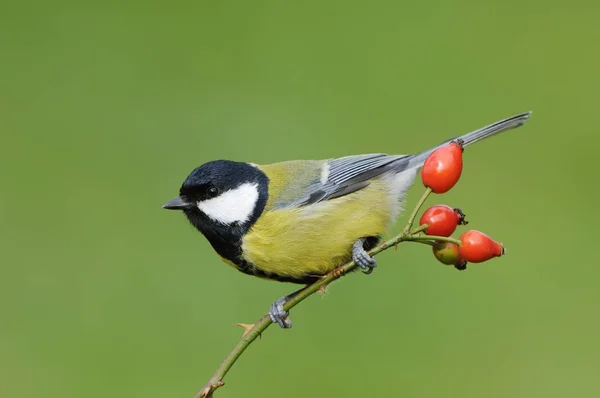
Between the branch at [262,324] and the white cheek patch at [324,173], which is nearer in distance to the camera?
the branch at [262,324]

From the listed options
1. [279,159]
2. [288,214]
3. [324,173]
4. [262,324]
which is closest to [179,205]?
[288,214]

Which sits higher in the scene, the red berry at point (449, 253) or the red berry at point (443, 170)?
the red berry at point (443, 170)

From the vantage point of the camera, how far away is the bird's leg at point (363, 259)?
163 centimetres

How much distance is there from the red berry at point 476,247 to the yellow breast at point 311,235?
0.49 meters

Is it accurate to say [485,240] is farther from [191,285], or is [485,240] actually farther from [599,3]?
[599,3]

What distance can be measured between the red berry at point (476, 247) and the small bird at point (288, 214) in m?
0.38

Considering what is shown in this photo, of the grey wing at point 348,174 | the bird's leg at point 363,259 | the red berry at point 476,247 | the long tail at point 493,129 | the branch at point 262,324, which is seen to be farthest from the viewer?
the grey wing at point 348,174

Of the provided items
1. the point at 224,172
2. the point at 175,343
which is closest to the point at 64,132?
the point at 175,343

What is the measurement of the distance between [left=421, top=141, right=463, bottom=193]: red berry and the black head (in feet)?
1.79

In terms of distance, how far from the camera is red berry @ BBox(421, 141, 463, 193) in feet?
4.44

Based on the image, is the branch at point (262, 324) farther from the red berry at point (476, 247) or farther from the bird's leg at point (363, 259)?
the bird's leg at point (363, 259)

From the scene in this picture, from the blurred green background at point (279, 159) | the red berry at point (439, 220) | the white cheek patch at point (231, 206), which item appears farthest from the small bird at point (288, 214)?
the blurred green background at point (279, 159)

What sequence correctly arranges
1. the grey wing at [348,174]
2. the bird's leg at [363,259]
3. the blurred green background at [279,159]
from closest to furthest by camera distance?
the bird's leg at [363,259]
the grey wing at [348,174]
the blurred green background at [279,159]

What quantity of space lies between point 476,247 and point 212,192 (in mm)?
680
